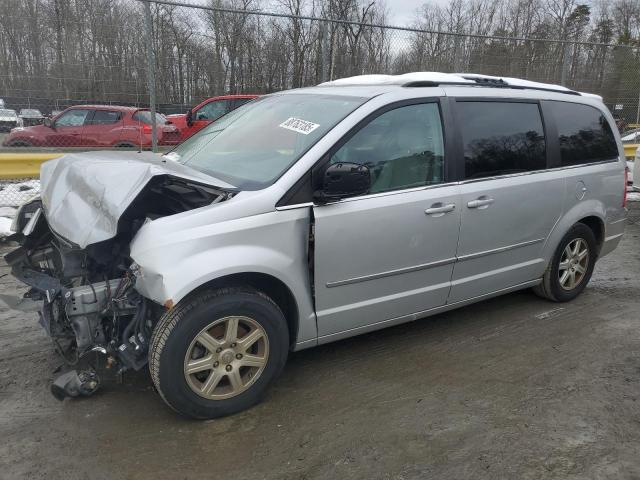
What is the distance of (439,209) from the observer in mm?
3572

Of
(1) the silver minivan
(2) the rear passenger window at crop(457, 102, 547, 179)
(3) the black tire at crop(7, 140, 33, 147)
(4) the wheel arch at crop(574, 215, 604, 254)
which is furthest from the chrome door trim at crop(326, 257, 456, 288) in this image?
(3) the black tire at crop(7, 140, 33, 147)

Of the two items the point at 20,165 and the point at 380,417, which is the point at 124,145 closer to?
the point at 20,165

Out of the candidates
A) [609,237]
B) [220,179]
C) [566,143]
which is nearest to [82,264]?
[220,179]

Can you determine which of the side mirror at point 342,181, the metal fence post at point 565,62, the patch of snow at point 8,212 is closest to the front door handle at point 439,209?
the side mirror at point 342,181

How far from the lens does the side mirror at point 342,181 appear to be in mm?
3041

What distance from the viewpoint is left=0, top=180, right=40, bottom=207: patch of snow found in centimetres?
796

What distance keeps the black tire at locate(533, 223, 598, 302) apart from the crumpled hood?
296 cm

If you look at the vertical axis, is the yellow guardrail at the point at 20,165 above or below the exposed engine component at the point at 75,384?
above

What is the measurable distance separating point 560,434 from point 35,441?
2.78m

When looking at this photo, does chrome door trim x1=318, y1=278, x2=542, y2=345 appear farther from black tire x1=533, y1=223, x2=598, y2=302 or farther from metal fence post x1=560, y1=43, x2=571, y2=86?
metal fence post x1=560, y1=43, x2=571, y2=86

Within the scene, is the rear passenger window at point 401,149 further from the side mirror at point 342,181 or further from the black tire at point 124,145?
the black tire at point 124,145

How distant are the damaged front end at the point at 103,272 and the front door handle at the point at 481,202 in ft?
5.62

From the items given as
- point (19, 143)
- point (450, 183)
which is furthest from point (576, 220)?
point (19, 143)

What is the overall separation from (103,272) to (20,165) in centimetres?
536
